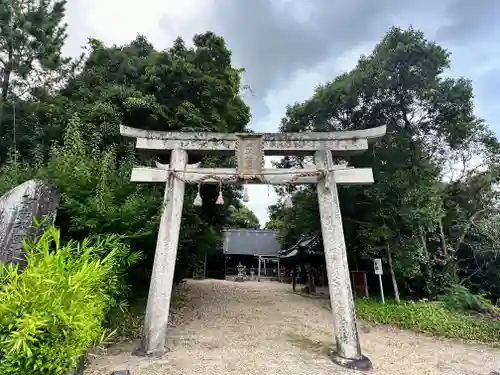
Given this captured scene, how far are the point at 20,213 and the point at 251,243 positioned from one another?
21396 mm

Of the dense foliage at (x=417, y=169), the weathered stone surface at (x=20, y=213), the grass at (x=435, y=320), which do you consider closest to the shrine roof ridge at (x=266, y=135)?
the weathered stone surface at (x=20, y=213)

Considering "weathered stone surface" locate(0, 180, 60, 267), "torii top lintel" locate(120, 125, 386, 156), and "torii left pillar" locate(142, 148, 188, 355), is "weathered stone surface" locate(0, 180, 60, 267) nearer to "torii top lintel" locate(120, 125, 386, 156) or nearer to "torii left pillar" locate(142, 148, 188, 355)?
"torii left pillar" locate(142, 148, 188, 355)

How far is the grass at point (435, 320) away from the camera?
7.39 m

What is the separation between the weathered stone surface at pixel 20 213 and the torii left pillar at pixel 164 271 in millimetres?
1774

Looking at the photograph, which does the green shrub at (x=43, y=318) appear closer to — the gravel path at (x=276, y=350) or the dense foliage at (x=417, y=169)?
the gravel path at (x=276, y=350)

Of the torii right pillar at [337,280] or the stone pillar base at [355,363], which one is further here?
the torii right pillar at [337,280]

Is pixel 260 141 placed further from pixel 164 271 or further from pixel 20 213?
pixel 20 213

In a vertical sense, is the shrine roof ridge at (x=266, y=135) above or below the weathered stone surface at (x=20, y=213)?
above

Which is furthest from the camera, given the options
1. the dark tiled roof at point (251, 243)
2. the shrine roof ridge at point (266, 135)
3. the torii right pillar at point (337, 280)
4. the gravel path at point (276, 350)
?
the dark tiled roof at point (251, 243)

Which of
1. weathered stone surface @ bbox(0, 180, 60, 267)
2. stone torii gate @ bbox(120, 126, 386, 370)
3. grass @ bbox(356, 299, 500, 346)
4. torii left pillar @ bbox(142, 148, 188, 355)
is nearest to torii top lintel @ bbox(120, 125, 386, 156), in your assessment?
stone torii gate @ bbox(120, 126, 386, 370)

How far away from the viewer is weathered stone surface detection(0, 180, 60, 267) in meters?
4.46

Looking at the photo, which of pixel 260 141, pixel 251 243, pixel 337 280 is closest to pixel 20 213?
pixel 260 141

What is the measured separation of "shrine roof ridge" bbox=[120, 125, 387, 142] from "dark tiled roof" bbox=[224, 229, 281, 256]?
17.7m

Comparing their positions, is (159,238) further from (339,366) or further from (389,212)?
(389,212)
